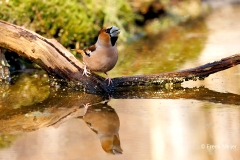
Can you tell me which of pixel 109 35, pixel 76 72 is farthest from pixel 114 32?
pixel 76 72

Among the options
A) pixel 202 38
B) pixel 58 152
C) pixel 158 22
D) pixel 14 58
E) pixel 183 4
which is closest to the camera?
pixel 58 152

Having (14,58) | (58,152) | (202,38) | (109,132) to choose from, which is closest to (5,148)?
(58,152)

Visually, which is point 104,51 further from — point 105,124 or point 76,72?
point 105,124

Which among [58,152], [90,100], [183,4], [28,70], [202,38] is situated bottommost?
[58,152]

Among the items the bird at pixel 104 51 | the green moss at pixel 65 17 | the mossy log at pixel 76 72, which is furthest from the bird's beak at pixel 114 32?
the green moss at pixel 65 17

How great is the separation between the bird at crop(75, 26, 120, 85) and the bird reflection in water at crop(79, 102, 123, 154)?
0.39 metres

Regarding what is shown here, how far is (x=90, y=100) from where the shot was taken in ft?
18.7

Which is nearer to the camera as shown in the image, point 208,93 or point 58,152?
point 58,152

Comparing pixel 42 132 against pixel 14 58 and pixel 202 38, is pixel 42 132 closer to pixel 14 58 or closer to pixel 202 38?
pixel 14 58

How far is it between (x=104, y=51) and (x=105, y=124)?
911mm

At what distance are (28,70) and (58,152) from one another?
11.2ft

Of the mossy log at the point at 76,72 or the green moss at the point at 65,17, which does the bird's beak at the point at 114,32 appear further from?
the green moss at the point at 65,17

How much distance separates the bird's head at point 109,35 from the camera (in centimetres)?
548

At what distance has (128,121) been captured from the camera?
4945mm
